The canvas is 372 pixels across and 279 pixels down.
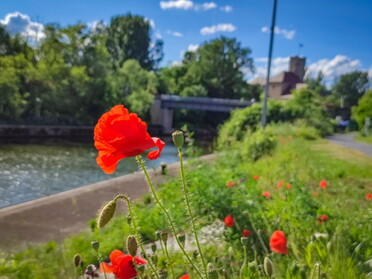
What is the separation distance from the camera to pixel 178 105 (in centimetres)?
3575

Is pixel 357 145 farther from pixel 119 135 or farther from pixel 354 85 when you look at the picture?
pixel 354 85

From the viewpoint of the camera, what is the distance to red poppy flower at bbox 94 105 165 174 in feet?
2.66

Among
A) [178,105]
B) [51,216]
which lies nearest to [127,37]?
[178,105]

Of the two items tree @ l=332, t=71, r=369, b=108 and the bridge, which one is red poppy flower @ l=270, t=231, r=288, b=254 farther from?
the bridge

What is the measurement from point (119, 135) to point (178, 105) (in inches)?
1382

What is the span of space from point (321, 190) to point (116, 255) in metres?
3.35

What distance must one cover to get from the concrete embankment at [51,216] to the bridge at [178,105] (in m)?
30.1

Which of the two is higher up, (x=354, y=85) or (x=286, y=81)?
(x=286, y=81)

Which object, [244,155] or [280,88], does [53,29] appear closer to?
[244,155]

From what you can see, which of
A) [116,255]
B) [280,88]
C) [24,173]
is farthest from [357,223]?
[280,88]

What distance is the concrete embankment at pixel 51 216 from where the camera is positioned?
3549 mm

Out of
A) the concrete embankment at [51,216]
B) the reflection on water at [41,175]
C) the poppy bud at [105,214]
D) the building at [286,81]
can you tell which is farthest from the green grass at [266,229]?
the building at [286,81]

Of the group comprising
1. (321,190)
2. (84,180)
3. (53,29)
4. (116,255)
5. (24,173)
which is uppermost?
(53,29)

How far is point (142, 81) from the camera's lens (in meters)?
33.7
